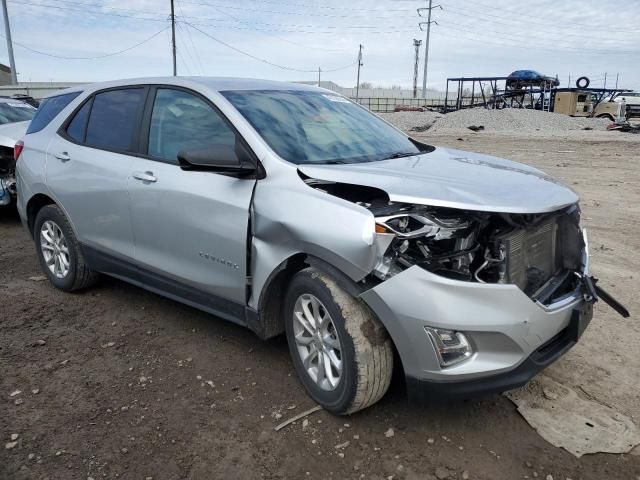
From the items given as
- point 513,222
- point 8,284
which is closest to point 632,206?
point 513,222

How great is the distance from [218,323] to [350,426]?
1.66m

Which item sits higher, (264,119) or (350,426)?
(264,119)

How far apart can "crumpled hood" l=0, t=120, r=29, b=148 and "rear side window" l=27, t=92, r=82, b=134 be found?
251 centimetres

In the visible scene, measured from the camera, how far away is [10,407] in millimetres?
3184

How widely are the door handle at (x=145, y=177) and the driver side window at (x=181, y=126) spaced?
139 mm

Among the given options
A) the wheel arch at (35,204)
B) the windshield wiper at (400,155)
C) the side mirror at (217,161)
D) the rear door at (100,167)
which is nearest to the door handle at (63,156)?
the rear door at (100,167)

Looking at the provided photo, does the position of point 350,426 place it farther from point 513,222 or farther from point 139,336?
point 139,336

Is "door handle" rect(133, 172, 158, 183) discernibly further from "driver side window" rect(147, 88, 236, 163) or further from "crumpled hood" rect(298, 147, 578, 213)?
"crumpled hood" rect(298, 147, 578, 213)

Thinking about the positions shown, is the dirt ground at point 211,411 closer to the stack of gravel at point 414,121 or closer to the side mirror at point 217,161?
the side mirror at point 217,161

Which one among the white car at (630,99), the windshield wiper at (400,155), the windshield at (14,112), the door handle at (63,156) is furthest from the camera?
the white car at (630,99)

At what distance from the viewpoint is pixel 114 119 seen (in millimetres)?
4270

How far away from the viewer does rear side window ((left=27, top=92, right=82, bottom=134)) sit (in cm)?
485

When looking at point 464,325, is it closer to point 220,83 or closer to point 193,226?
point 193,226

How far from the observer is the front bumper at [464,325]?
8.18ft
